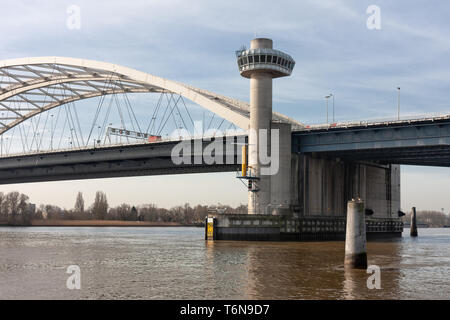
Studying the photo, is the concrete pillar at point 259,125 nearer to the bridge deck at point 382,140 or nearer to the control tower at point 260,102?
the control tower at point 260,102

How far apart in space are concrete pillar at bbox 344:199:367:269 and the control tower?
37354 mm

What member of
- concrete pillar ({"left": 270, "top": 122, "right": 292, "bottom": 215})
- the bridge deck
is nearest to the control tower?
concrete pillar ({"left": 270, "top": 122, "right": 292, "bottom": 215})

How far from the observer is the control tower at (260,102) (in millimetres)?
73000

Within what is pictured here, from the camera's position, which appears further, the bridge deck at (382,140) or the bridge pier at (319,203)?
the bridge pier at (319,203)

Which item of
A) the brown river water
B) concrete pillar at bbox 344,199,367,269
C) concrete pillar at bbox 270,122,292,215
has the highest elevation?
concrete pillar at bbox 270,122,292,215

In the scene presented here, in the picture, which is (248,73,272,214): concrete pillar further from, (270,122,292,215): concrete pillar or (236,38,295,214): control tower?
(270,122,292,215): concrete pillar

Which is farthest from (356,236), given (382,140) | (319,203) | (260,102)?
(319,203)

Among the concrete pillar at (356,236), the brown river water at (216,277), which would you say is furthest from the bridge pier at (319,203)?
the concrete pillar at (356,236)

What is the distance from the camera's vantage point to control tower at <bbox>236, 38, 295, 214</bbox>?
2874 inches

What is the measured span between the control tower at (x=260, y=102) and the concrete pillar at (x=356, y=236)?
123 feet

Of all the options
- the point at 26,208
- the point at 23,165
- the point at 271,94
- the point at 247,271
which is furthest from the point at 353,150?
the point at 26,208

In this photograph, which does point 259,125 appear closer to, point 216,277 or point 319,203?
point 319,203
